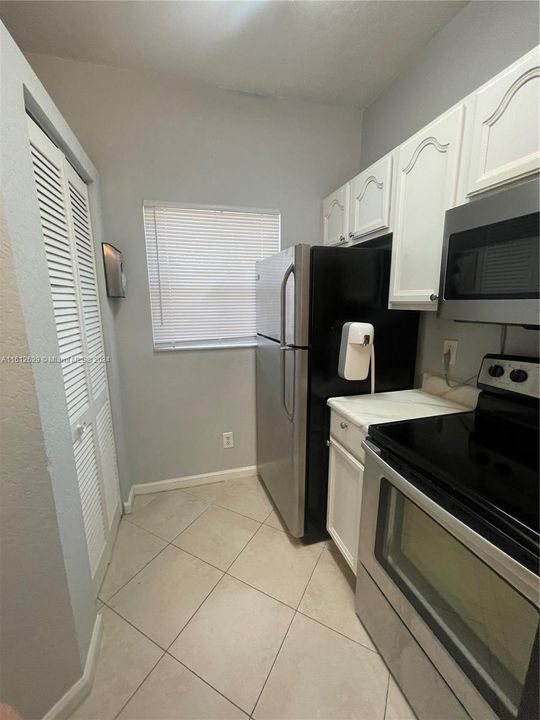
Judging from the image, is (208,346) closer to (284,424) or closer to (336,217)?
(284,424)

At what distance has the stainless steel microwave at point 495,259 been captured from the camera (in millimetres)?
827

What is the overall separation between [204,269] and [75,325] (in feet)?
3.15

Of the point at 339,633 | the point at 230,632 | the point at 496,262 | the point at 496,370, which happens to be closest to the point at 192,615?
the point at 230,632

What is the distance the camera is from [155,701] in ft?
3.51

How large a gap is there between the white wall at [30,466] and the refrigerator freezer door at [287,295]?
98 cm

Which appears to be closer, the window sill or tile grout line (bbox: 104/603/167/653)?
tile grout line (bbox: 104/603/167/653)

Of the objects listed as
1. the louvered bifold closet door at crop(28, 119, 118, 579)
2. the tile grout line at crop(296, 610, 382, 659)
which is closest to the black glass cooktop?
the tile grout line at crop(296, 610, 382, 659)

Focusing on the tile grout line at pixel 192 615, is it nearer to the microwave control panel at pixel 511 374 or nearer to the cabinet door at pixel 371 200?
the microwave control panel at pixel 511 374

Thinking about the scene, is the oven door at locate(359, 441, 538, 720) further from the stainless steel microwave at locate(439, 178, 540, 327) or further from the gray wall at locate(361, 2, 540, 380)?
the gray wall at locate(361, 2, 540, 380)

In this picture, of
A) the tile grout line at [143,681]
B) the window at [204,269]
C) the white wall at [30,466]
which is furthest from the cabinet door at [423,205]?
the tile grout line at [143,681]

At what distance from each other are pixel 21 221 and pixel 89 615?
1468mm

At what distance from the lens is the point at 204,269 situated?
80.3 inches

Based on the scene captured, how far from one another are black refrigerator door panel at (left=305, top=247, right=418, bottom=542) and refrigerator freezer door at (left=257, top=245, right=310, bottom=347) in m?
0.05

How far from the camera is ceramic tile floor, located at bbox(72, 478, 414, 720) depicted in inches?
41.9
